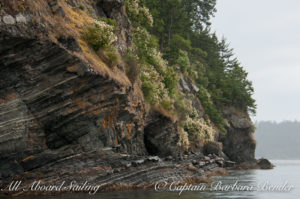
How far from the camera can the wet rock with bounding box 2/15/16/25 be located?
12.6 m

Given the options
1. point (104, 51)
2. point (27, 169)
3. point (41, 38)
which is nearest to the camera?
point (41, 38)

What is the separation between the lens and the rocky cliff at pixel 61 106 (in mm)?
13617

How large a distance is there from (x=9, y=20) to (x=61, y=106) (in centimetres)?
446

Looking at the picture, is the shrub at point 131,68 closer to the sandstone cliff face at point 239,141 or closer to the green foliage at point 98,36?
the green foliage at point 98,36

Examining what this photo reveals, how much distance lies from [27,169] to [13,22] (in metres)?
6.60

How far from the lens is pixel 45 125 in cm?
1533

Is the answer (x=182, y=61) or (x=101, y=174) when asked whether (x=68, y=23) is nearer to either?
(x=101, y=174)

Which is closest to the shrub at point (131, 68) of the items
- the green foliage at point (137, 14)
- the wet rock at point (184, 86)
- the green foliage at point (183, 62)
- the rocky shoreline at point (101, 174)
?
the green foliage at point (183, 62)

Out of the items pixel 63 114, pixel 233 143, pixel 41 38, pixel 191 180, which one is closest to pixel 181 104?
pixel 191 180

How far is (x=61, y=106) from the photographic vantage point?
1524cm

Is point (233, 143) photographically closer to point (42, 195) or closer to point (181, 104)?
point (181, 104)

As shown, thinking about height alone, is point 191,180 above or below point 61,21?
below

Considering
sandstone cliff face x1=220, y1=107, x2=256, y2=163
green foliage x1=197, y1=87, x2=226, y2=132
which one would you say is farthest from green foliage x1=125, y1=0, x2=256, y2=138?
sandstone cliff face x1=220, y1=107, x2=256, y2=163

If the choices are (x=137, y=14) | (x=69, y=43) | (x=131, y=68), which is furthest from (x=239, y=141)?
(x=69, y=43)
